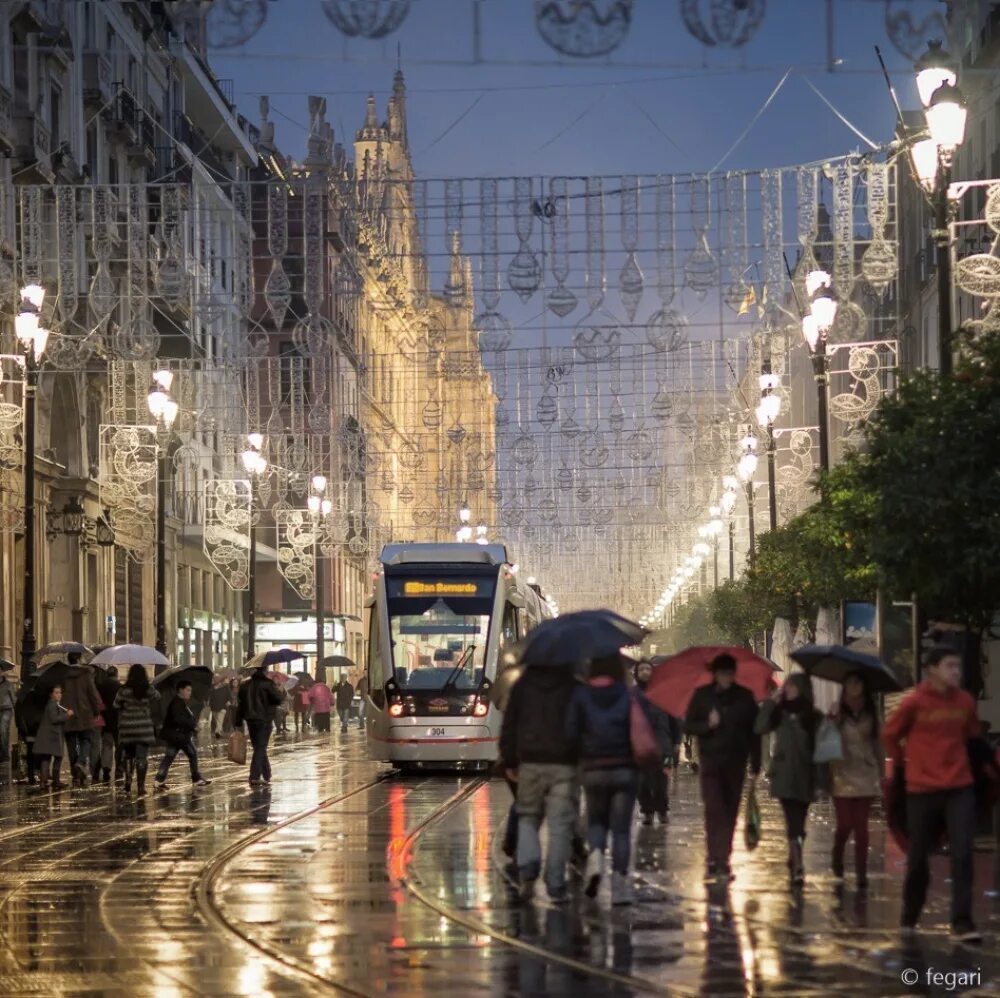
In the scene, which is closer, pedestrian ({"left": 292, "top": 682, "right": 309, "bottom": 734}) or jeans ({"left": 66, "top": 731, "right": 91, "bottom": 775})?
jeans ({"left": 66, "top": 731, "right": 91, "bottom": 775})

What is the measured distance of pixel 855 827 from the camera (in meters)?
16.9

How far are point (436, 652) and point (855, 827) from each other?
21496mm

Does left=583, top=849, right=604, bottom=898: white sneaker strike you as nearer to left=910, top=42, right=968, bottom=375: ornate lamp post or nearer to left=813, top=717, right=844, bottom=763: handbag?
left=813, top=717, right=844, bottom=763: handbag

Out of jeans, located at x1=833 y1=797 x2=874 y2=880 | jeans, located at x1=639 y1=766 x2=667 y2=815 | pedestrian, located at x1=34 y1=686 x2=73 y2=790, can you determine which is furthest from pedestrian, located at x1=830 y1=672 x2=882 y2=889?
pedestrian, located at x1=34 y1=686 x2=73 y2=790

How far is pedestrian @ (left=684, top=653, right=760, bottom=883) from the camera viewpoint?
678 inches

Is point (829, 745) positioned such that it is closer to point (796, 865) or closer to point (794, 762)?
point (794, 762)

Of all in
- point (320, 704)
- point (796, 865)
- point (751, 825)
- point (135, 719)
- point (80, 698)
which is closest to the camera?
point (796, 865)

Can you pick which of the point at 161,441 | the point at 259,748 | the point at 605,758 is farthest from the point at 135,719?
the point at 605,758

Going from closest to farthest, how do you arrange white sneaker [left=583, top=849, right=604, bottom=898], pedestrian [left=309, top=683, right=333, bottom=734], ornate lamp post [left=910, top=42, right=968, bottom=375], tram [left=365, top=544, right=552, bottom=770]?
1. white sneaker [left=583, top=849, right=604, bottom=898]
2. ornate lamp post [left=910, top=42, right=968, bottom=375]
3. tram [left=365, top=544, right=552, bottom=770]
4. pedestrian [left=309, top=683, right=333, bottom=734]

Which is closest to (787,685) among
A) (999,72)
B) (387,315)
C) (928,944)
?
(928,944)

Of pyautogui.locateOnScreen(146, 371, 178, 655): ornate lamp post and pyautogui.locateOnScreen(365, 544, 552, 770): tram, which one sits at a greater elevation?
pyautogui.locateOnScreen(146, 371, 178, 655): ornate lamp post

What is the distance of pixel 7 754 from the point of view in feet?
125

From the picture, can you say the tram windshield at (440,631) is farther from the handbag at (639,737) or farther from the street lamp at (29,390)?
the handbag at (639,737)

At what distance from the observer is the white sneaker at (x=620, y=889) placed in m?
16.0
